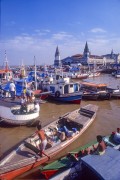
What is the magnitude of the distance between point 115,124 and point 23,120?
7825mm

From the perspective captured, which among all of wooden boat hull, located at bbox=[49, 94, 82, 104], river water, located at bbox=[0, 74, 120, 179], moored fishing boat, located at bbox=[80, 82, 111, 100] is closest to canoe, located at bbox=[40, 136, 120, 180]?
river water, located at bbox=[0, 74, 120, 179]

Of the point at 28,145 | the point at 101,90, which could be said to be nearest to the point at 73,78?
the point at 101,90

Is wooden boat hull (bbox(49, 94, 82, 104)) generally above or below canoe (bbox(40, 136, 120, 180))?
above

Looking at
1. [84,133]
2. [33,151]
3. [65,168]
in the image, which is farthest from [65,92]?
[65,168]

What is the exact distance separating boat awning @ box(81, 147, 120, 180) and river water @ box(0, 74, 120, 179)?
395cm

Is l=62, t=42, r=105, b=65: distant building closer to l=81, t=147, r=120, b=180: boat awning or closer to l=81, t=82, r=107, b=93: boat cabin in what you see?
l=81, t=82, r=107, b=93: boat cabin

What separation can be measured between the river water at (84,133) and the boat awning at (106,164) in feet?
13.0

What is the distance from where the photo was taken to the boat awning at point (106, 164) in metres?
6.18

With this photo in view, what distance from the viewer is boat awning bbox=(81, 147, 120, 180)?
20.3 feet

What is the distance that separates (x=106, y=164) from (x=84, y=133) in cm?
741

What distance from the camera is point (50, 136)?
11.5 metres

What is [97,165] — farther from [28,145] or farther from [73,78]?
[73,78]

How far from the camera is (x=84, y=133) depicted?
1411cm

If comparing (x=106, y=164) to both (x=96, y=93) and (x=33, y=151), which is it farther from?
(x=96, y=93)
